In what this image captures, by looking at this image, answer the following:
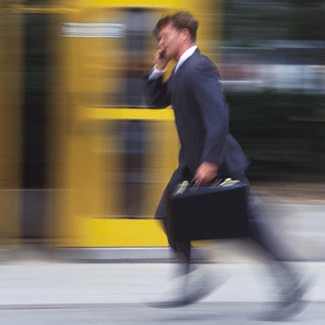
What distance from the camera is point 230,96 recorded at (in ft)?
22.7

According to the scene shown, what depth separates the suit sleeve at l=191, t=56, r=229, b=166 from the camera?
467cm

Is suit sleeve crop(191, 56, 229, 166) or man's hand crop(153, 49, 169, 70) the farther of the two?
man's hand crop(153, 49, 169, 70)

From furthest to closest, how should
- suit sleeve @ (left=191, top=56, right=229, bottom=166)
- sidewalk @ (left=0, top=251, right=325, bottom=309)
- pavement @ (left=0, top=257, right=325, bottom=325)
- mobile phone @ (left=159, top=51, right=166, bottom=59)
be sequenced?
sidewalk @ (left=0, top=251, right=325, bottom=309) < pavement @ (left=0, top=257, right=325, bottom=325) < mobile phone @ (left=159, top=51, right=166, bottom=59) < suit sleeve @ (left=191, top=56, right=229, bottom=166)

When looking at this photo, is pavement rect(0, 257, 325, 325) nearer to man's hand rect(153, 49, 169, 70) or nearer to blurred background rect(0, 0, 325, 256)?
blurred background rect(0, 0, 325, 256)

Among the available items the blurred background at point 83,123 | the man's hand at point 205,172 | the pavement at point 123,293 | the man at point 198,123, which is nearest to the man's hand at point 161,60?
the man at point 198,123

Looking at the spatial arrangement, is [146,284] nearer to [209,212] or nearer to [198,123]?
[209,212]

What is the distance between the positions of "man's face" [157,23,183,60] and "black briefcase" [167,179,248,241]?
689 mm

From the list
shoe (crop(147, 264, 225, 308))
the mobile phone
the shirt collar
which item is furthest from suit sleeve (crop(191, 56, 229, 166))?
shoe (crop(147, 264, 225, 308))

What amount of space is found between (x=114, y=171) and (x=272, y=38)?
59.6 inches

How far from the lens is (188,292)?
5.28m

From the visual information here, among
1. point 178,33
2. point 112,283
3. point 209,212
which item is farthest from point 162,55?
point 112,283

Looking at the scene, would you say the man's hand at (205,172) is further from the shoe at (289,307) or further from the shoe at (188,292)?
the shoe at (289,307)

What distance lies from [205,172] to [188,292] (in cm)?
87

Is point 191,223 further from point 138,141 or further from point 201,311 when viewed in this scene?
point 138,141
